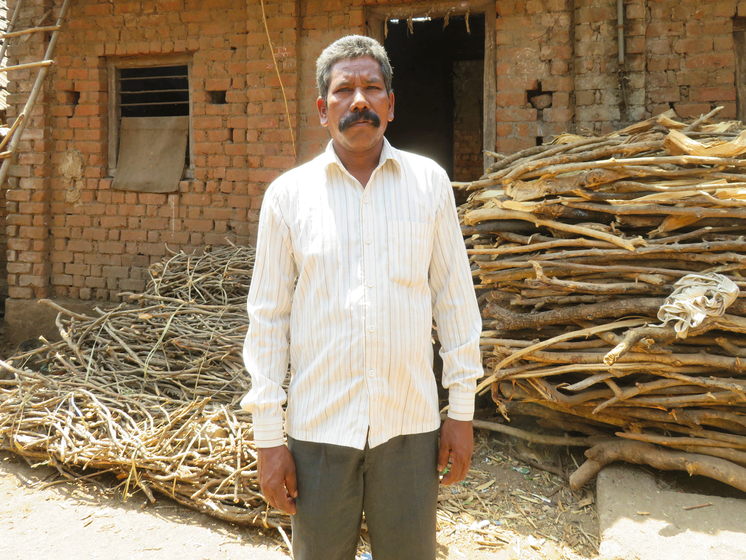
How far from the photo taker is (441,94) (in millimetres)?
9148

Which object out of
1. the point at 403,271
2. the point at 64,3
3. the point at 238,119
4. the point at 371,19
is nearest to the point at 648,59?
the point at 371,19

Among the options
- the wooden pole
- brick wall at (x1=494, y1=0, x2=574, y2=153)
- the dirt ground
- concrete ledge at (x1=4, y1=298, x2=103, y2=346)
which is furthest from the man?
concrete ledge at (x1=4, y1=298, x2=103, y2=346)

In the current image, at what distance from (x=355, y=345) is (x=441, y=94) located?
8.35m

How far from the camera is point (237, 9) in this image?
16.2 ft

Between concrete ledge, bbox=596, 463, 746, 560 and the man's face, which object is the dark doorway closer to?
concrete ledge, bbox=596, 463, 746, 560

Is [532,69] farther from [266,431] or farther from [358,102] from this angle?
[266,431]

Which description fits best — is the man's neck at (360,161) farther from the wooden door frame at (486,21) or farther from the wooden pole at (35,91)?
the wooden pole at (35,91)

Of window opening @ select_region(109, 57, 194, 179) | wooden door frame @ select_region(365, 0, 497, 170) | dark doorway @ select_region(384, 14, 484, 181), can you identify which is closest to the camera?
wooden door frame @ select_region(365, 0, 497, 170)

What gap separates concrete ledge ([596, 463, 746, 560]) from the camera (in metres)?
2.40

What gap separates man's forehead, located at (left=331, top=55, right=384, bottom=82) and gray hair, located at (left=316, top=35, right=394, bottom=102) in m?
0.01

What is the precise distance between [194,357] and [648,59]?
12.7 feet

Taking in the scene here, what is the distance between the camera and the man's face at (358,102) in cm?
159

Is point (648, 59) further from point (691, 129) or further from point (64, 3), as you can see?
point (64, 3)

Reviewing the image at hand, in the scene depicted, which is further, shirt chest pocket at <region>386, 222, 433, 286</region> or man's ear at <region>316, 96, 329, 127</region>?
man's ear at <region>316, 96, 329, 127</region>
